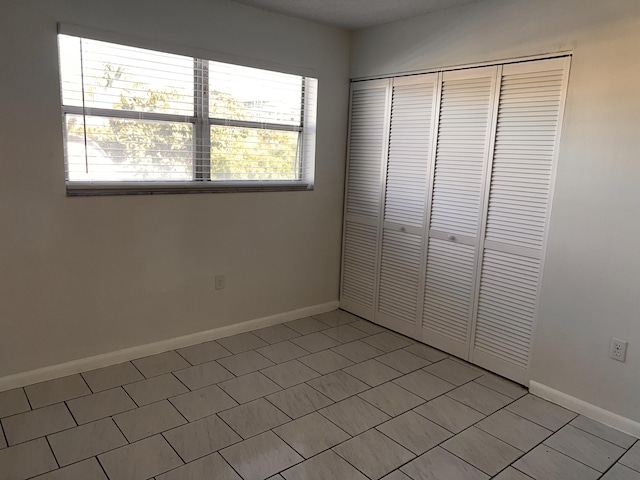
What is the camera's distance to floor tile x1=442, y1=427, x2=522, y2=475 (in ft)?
7.22

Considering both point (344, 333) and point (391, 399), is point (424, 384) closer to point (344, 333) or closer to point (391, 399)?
point (391, 399)

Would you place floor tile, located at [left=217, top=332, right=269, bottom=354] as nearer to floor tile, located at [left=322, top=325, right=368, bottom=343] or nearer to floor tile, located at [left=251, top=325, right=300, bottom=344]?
floor tile, located at [left=251, top=325, right=300, bottom=344]


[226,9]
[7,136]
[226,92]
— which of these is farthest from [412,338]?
[7,136]

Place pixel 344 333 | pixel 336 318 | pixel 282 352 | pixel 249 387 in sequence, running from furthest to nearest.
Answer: pixel 336 318
pixel 344 333
pixel 282 352
pixel 249 387

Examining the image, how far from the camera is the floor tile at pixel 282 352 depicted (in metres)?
3.21

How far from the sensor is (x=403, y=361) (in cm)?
326

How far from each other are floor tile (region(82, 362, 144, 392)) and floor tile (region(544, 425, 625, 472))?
233 centimetres

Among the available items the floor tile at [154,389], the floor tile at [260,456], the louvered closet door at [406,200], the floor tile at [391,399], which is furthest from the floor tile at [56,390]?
the louvered closet door at [406,200]

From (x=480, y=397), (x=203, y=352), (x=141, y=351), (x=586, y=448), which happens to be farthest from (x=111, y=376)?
(x=586, y=448)

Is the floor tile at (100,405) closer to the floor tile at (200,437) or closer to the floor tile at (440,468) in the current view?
the floor tile at (200,437)

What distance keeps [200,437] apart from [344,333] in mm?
1617

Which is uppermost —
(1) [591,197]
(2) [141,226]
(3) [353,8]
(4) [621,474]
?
(3) [353,8]

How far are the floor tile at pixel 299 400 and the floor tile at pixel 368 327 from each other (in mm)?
1053

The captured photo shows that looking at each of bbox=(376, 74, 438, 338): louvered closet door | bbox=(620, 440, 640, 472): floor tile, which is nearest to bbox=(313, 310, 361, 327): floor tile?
bbox=(376, 74, 438, 338): louvered closet door
